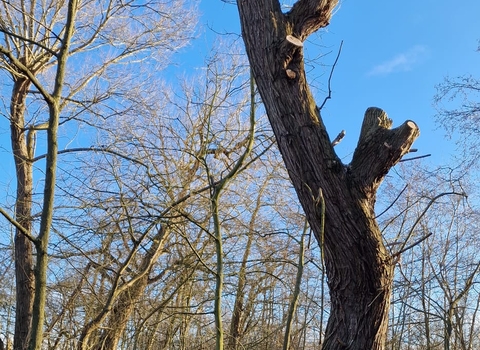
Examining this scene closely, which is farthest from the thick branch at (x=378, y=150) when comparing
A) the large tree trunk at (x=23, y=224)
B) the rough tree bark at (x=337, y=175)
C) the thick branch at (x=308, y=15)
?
the large tree trunk at (x=23, y=224)

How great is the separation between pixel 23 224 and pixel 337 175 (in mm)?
4493

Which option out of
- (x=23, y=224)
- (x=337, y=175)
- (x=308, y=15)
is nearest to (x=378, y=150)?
(x=337, y=175)

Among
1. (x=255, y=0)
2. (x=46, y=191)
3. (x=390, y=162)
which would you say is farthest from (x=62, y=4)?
(x=390, y=162)

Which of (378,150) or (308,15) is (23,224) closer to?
(308,15)

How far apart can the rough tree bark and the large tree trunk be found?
4.12m

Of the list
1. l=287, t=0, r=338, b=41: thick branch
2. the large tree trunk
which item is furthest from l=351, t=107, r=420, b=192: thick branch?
the large tree trunk

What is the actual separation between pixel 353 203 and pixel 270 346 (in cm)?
438

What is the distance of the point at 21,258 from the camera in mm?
6680

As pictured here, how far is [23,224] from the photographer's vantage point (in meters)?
5.85

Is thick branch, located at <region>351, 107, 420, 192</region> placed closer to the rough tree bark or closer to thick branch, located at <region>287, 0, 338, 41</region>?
the rough tree bark

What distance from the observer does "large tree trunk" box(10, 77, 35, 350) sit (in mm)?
6391

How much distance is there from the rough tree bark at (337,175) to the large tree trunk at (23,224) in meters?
4.12

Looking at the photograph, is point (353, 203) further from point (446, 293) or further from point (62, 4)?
point (62, 4)

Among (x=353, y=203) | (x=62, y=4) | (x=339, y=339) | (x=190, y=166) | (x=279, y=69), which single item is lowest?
(x=339, y=339)
